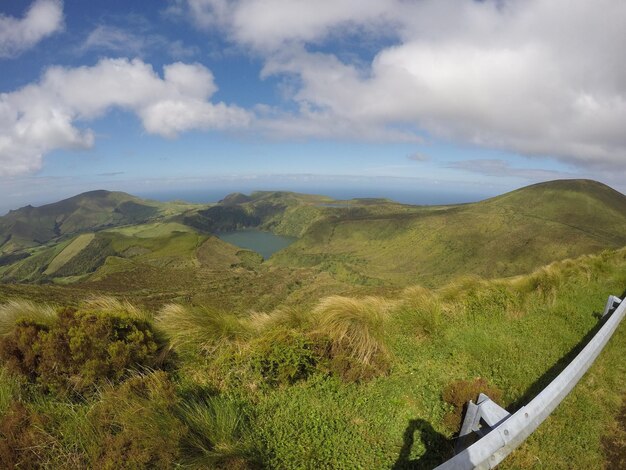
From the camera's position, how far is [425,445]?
4.32 metres

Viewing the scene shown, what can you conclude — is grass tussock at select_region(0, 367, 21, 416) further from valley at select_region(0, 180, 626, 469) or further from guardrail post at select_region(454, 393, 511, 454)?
guardrail post at select_region(454, 393, 511, 454)

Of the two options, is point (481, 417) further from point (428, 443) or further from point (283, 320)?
point (283, 320)

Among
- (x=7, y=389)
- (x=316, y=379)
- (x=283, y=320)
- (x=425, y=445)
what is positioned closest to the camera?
(x=7, y=389)

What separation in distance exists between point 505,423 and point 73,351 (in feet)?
17.9

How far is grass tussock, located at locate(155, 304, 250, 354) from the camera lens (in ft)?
19.4

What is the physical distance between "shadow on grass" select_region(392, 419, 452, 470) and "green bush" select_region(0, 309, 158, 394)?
13.4 ft

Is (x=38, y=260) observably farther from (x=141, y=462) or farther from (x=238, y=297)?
(x=141, y=462)

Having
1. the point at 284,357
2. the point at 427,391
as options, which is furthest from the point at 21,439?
the point at 427,391

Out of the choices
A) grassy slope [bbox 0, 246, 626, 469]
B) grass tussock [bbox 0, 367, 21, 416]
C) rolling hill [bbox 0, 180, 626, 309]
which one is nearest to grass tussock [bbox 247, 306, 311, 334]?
grassy slope [bbox 0, 246, 626, 469]

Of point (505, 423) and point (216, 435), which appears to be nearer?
point (505, 423)

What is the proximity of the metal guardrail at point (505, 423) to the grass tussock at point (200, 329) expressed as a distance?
4200 millimetres

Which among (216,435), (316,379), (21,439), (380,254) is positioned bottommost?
(380,254)

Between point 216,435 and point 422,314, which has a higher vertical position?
point 422,314

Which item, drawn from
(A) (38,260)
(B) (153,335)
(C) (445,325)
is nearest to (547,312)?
(C) (445,325)
